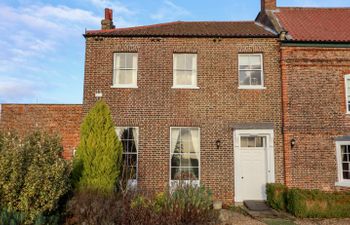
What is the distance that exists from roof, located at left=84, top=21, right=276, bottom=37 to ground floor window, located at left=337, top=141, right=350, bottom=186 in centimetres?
547

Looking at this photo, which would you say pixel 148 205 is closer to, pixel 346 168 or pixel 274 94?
pixel 274 94

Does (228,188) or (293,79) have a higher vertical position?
(293,79)

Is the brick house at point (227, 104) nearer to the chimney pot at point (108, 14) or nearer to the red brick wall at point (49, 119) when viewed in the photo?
the chimney pot at point (108, 14)

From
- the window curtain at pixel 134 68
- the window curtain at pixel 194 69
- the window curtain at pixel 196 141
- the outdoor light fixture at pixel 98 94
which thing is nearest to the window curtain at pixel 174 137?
the window curtain at pixel 196 141

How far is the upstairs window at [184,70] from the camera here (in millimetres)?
13398

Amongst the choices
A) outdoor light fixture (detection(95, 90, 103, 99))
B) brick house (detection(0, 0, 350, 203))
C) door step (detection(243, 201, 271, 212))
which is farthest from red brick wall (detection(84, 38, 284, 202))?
door step (detection(243, 201, 271, 212))

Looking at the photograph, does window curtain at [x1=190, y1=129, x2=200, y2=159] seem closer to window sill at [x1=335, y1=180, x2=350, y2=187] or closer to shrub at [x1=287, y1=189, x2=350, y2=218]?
shrub at [x1=287, y1=189, x2=350, y2=218]

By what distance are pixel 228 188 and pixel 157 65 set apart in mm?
5936

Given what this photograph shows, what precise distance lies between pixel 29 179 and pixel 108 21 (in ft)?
30.5

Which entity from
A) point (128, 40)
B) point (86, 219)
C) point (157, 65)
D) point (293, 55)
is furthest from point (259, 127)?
point (86, 219)

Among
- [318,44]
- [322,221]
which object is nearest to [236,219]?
[322,221]

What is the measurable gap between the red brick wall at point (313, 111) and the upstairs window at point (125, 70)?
6385 millimetres

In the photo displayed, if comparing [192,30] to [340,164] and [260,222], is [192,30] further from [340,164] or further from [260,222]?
[260,222]

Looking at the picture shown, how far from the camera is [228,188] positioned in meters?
12.7
